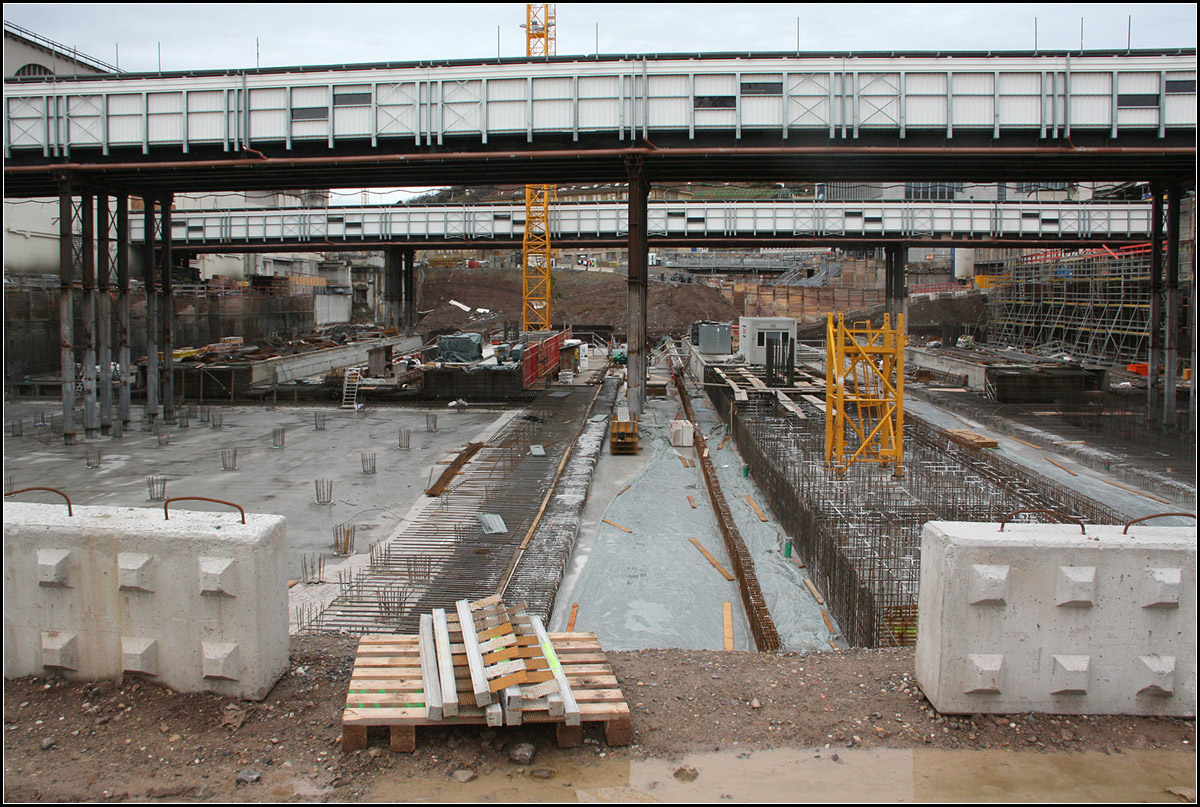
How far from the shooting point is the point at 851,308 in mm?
76188

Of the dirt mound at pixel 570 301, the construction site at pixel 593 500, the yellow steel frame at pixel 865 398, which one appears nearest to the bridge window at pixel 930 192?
the dirt mound at pixel 570 301

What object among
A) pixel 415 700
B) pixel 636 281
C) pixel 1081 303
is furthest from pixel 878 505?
pixel 1081 303

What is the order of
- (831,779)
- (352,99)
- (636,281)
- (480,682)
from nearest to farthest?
1. (831,779)
2. (480,682)
3. (352,99)
4. (636,281)

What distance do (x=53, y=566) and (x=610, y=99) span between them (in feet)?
73.2

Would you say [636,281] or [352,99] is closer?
[352,99]

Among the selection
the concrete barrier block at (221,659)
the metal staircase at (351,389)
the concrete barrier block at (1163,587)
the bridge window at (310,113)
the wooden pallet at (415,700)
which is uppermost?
the bridge window at (310,113)

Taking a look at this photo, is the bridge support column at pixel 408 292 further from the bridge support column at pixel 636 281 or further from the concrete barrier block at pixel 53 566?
the concrete barrier block at pixel 53 566

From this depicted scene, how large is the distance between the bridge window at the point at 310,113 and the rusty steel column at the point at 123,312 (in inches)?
265

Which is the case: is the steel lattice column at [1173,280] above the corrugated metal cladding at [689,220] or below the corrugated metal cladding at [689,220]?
below

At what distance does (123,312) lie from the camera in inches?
1091

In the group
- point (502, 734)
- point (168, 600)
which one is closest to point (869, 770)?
point (502, 734)

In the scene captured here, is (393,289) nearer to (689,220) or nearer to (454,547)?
(689,220)

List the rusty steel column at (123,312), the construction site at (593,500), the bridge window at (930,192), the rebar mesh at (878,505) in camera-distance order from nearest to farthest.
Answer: the construction site at (593,500)
the rebar mesh at (878,505)
the rusty steel column at (123,312)
the bridge window at (930,192)

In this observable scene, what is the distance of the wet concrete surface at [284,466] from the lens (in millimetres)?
16734
